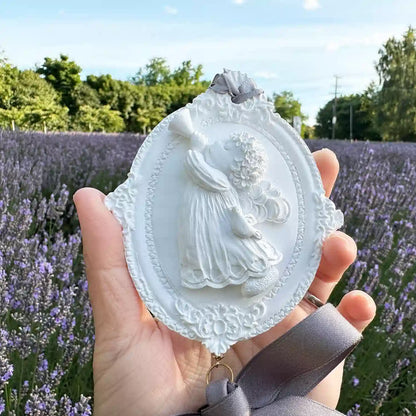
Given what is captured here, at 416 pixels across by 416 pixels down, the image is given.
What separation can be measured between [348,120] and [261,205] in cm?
4605

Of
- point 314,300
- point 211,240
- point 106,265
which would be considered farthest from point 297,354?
point 106,265

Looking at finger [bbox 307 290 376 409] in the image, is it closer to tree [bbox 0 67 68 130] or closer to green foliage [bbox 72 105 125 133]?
tree [bbox 0 67 68 130]

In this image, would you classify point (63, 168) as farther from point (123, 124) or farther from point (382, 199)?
point (123, 124)

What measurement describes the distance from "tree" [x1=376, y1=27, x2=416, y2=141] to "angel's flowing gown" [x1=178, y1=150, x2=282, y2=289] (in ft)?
106

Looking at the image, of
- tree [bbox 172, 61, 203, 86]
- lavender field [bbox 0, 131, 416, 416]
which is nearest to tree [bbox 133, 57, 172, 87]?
tree [bbox 172, 61, 203, 86]

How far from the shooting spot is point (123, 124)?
1053 inches

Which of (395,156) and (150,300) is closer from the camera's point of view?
(150,300)

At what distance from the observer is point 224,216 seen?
3.80 feet

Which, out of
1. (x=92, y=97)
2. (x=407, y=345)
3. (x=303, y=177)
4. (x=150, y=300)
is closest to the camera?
(x=150, y=300)

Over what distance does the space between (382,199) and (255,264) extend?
96.6 inches

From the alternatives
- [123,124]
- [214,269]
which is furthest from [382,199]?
[123,124]

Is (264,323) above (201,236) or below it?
below

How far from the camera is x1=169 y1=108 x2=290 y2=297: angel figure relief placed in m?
1.14

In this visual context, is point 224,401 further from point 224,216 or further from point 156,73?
point 156,73
